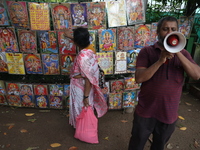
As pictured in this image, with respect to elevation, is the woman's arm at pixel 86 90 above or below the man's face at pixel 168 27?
below

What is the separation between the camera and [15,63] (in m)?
2.91

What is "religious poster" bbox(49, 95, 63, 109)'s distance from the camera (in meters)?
3.17

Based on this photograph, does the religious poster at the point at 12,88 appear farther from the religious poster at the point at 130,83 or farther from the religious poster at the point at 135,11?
the religious poster at the point at 135,11

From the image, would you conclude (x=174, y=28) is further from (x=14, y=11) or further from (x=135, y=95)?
(x=14, y=11)

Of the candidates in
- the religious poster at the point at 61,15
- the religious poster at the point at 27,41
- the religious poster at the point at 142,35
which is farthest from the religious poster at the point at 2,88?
the religious poster at the point at 142,35

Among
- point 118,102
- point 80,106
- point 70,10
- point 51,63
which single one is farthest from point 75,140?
point 70,10

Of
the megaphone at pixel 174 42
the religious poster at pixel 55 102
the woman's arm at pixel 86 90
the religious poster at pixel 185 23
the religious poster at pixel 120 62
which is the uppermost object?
the religious poster at pixel 185 23

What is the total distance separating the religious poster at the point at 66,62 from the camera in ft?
9.17

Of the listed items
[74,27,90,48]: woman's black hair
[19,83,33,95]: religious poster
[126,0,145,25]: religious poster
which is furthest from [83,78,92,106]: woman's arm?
[19,83,33,95]: religious poster

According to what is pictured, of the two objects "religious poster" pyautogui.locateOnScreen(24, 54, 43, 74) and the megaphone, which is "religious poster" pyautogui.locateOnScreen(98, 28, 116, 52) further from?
the megaphone

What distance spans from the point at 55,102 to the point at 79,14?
1778mm

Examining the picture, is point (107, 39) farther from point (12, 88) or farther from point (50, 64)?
point (12, 88)

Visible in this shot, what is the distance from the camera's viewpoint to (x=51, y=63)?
2867 mm

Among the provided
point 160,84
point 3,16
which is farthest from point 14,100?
point 160,84
